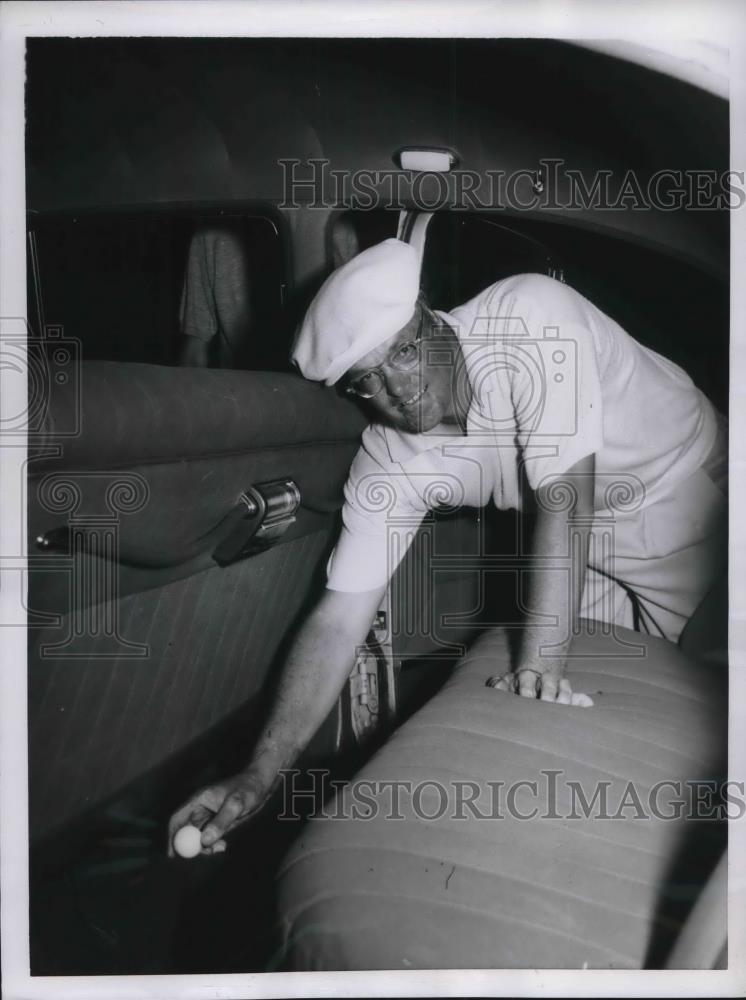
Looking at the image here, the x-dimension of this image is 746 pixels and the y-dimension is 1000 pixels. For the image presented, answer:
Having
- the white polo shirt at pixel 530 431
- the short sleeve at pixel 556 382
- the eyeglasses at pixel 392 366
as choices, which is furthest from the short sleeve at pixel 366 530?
the short sleeve at pixel 556 382

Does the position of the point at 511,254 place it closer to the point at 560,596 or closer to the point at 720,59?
the point at 720,59

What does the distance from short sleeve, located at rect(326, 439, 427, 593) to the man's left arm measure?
8.3 inches

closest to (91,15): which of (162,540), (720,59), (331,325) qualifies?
(331,325)

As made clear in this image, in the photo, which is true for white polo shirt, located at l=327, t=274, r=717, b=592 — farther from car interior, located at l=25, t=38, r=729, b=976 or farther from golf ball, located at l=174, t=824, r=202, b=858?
golf ball, located at l=174, t=824, r=202, b=858

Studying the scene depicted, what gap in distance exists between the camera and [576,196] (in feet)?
3.29

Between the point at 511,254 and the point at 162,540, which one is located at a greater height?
the point at 511,254

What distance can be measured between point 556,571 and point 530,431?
0.64ft

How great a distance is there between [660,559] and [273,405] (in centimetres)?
65

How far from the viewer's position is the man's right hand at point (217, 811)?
2.39ft

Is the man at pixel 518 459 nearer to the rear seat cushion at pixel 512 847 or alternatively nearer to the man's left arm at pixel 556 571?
the man's left arm at pixel 556 571

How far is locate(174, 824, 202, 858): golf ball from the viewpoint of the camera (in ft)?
2.35

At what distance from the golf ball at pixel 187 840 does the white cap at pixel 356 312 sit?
0.54 m

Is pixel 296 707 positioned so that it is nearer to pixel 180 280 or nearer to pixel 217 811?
pixel 217 811

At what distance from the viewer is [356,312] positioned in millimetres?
832
